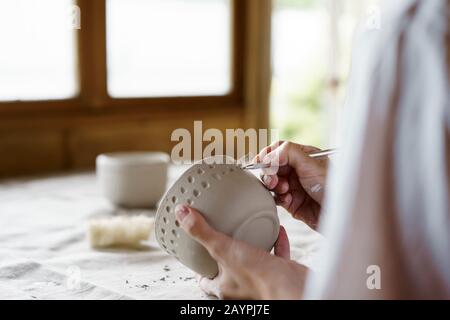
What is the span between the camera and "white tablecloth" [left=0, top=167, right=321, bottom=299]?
83cm

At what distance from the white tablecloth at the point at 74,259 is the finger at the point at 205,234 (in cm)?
11

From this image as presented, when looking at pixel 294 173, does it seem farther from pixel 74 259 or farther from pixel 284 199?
pixel 74 259

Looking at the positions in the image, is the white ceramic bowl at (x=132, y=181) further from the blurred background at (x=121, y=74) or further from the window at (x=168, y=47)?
the window at (x=168, y=47)

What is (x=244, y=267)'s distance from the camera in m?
0.69

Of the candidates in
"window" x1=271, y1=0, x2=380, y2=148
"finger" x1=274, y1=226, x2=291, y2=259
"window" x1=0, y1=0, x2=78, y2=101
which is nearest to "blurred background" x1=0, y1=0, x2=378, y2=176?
"window" x1=0, y1=0, x2=78, y2=101

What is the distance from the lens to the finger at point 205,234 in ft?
2.33

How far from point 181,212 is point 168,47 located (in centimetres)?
202

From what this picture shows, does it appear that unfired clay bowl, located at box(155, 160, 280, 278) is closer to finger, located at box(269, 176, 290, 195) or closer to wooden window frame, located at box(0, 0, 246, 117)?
finger, located at box(269, 176, 290, 195)

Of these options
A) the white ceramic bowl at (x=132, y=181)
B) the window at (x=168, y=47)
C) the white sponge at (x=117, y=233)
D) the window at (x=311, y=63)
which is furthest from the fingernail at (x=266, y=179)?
the window at (x=311, y=63)

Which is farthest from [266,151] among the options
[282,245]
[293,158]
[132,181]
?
[132,181]

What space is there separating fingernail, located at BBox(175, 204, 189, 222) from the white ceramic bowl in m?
0.65

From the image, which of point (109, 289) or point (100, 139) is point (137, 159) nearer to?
point (109, 289)

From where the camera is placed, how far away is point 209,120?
2.62 m
